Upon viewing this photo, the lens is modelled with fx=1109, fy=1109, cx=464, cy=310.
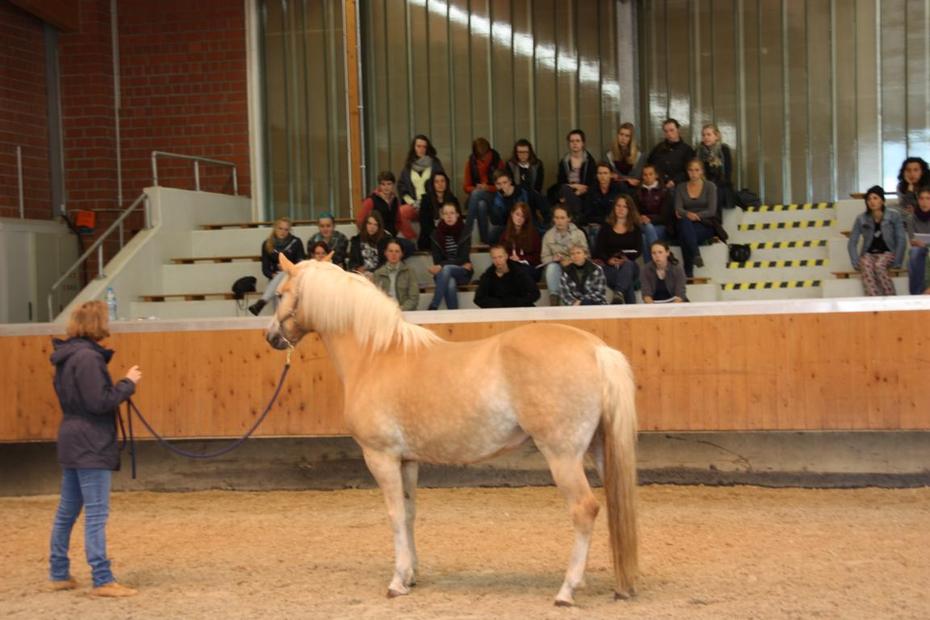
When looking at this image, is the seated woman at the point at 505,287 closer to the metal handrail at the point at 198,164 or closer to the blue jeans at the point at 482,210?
the blue jeans at the point at 482,210

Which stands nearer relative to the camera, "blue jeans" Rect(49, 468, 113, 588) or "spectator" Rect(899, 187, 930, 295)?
"blue jeans" Rect(49, 468, 113, 588)

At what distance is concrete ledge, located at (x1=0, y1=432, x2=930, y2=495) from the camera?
27.6 ft

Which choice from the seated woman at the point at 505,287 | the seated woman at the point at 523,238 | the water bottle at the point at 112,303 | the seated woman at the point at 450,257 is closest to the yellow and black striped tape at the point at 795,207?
the seated woman at the point at 523,238

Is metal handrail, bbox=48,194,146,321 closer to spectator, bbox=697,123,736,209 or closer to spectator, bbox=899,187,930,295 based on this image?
spectator, bbox=697,123,736,209

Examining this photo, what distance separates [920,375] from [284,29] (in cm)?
1046

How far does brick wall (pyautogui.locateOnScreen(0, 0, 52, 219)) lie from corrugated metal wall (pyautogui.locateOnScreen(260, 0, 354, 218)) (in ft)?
9.75

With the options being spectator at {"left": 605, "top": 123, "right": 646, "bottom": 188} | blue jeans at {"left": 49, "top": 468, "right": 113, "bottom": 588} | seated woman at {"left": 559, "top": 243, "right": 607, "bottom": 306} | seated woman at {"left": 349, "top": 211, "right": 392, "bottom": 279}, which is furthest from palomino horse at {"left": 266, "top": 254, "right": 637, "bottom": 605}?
spectator at {"left": 605, "top": 123, "right": 646, "bottom": 188}

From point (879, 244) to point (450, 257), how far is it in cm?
426

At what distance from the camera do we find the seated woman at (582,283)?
32.8ft

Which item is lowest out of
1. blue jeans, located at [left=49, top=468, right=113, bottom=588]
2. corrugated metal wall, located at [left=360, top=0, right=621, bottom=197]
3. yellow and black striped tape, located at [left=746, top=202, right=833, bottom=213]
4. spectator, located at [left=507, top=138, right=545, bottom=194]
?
blue jeans, located at [left=49, top=468, right=113, bottom=588]

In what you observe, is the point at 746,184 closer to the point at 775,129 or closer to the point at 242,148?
the point at 775,129

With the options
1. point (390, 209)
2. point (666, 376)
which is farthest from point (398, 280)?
point (666, 376)

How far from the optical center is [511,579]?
600cm

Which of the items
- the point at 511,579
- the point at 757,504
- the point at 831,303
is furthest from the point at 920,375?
the point at 511,579
